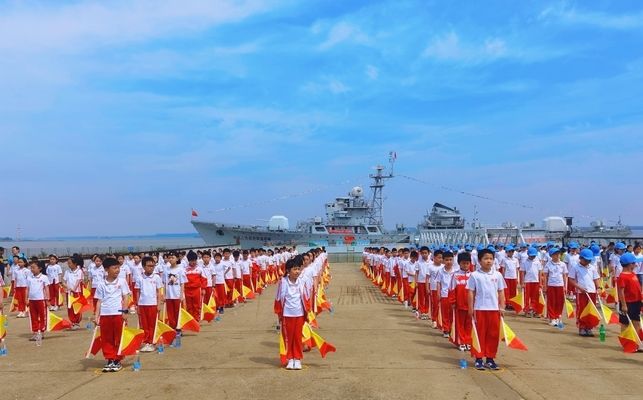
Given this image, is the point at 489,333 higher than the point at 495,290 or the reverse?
the reverse

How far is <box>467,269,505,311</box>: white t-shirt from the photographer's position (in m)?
8.41

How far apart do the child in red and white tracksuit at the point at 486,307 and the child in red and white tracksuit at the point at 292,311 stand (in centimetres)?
252

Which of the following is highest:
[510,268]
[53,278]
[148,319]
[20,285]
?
[510,268]

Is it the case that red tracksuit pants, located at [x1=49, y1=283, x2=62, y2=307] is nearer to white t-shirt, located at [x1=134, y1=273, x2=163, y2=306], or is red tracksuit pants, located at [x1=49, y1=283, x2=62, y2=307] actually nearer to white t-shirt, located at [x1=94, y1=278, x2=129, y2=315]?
white t-shirt, located at [x1=134, y1=273, x2=163, y2=306]

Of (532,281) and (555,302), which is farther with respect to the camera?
(532,281)

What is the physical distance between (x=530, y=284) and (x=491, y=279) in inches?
260

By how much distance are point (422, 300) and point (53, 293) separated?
10.5 m

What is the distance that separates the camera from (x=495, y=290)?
8492mm

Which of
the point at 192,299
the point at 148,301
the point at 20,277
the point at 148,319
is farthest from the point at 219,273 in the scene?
the point at 148,301

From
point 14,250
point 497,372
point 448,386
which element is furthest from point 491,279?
point 14,250

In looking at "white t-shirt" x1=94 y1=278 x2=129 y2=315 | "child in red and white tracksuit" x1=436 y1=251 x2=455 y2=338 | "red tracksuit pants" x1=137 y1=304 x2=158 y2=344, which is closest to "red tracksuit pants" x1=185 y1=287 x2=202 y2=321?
"red tracksuit pants" x1=137 y1=304 x2=158 y2=344

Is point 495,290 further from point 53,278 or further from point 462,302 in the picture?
point 53,278

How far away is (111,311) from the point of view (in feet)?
28.0

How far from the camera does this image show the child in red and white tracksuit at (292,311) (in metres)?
8.46
